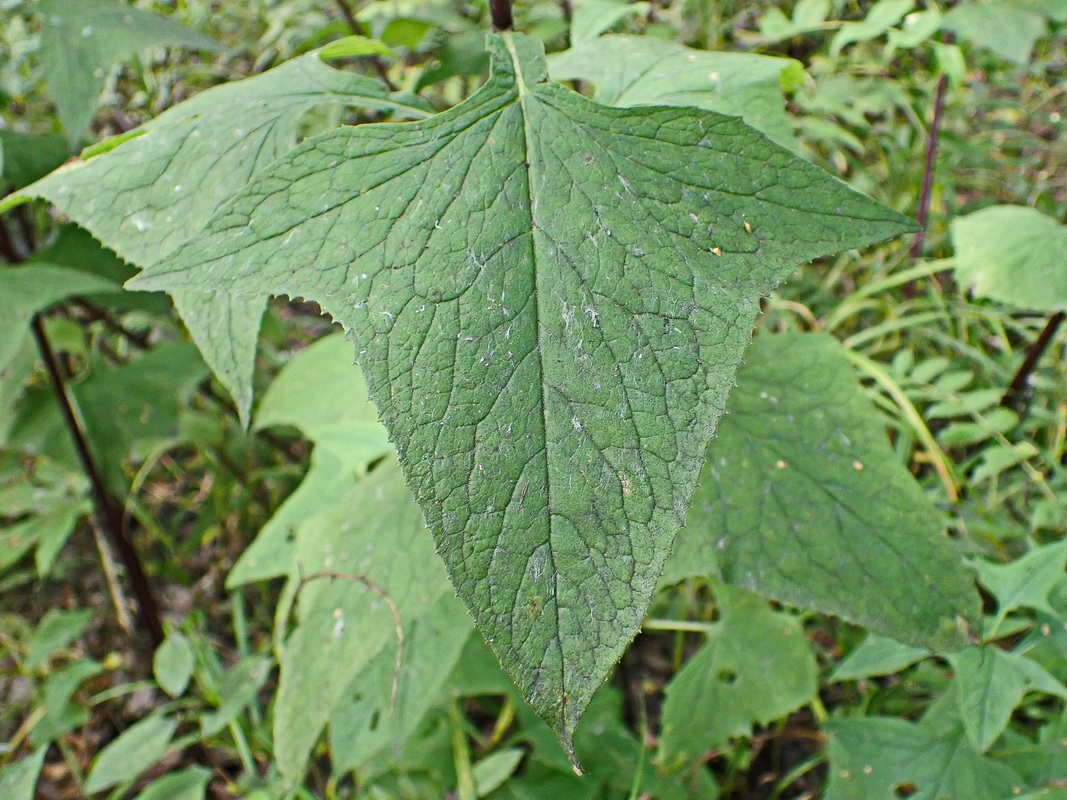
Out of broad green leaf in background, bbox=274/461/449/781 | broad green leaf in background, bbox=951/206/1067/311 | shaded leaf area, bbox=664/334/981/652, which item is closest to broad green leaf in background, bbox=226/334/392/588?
broad green leaf in background, bbox=274/461/449/781

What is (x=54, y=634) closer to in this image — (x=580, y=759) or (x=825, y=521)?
(x=580, y=759)

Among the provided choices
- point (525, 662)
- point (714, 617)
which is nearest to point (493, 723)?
point (714, 617)

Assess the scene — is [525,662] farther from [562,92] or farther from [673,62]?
[673,62]

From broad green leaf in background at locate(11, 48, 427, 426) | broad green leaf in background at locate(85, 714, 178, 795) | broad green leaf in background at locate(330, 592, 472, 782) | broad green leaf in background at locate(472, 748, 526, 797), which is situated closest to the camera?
broad green leaf in background at locate(11, 48, 427, 426)

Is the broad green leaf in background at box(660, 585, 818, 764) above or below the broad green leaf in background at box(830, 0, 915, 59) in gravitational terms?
below

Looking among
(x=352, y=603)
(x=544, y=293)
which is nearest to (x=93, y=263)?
(x=352, y=603)

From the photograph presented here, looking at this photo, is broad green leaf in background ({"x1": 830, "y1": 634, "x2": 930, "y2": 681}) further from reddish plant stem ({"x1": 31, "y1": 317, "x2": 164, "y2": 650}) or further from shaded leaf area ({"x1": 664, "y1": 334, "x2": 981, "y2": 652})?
reddish plant stem ({"x1": 31, "y1": 317, "x2": 164, "y2": 650})
